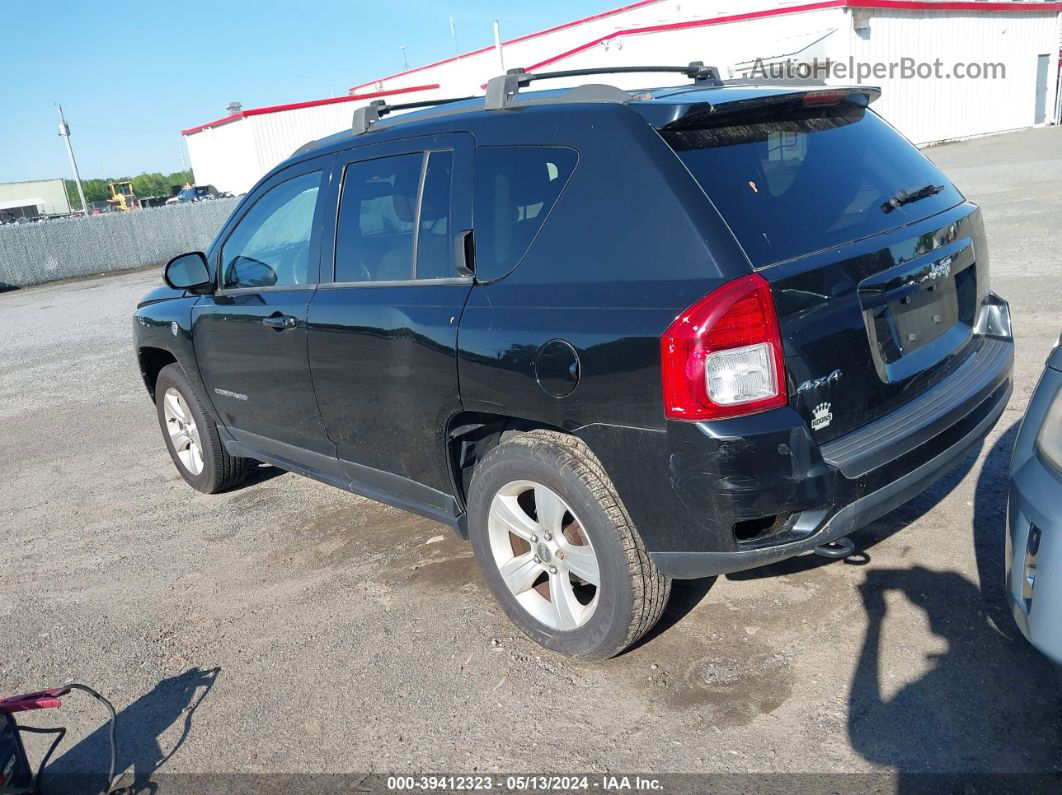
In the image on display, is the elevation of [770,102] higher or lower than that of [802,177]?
higher

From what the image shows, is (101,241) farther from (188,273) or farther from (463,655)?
(463,655)

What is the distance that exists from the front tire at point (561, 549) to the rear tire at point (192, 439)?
2.43m

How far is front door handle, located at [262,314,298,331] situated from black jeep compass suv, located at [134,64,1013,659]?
0.09 m

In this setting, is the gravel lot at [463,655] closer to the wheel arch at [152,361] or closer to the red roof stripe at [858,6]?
the wheel arch at [152,361]

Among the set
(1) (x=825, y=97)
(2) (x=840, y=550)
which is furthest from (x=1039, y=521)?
(1) (x=825, y=97)

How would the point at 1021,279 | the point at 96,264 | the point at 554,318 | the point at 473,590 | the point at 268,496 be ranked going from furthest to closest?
the point at 96,264 → the point at 1021,279 → the point at 268,496 → the point at 473,590 → the point at 554,318

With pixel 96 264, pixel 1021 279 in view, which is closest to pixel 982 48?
pixel 1021 279

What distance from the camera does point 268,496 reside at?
545cm

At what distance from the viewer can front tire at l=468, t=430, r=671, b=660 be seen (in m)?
2.95

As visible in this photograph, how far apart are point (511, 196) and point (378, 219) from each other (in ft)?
2.68

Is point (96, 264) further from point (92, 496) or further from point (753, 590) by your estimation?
point (753, 590)

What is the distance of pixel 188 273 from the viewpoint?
189 inches

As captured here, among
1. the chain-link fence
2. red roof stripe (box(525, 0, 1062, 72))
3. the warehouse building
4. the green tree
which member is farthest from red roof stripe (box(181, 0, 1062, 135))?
the green tree

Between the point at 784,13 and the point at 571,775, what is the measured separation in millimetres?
26295
